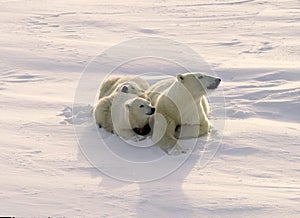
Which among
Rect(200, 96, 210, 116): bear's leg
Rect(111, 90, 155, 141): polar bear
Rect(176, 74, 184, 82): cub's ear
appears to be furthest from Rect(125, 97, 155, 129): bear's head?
Rect(200, 96, 210, 116): bear's leg

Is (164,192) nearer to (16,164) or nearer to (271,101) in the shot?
(16,164)

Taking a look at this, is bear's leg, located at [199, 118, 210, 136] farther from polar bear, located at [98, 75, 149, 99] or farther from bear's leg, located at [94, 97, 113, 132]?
bear's leg, located at [94, 97, 113, 132]

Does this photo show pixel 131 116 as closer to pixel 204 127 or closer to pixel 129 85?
pixel 129 85

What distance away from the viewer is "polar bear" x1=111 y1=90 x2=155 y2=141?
18.2 ft

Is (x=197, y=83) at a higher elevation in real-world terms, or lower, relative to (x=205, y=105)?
higher

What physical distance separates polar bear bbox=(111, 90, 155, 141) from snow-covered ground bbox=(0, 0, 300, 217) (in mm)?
400

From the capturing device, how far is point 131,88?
5.91m

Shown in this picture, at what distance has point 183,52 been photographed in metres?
8.60

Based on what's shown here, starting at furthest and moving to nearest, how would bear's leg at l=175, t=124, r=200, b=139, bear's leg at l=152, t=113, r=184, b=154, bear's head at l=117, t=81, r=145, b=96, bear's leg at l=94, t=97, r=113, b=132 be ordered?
bear's head at l=117, t=81, r=145, b=96 < bear's leg at l=94, t=97, r=113, b=132 < bear's leg at l=175, t=124, r=200, b=139 < bear's leg at l=152, t=113, r=184, b=154

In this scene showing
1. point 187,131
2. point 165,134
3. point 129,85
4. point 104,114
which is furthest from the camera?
point 129,85

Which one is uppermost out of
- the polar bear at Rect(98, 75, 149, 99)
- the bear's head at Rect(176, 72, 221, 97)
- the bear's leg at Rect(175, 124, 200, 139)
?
the bear's head at Rect(176, 72, 221, 97)

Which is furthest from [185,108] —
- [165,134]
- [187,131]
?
[165,134]

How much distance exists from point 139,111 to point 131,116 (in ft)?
0.31

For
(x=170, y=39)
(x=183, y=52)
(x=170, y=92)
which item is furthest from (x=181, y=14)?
(x=170, y=92)
